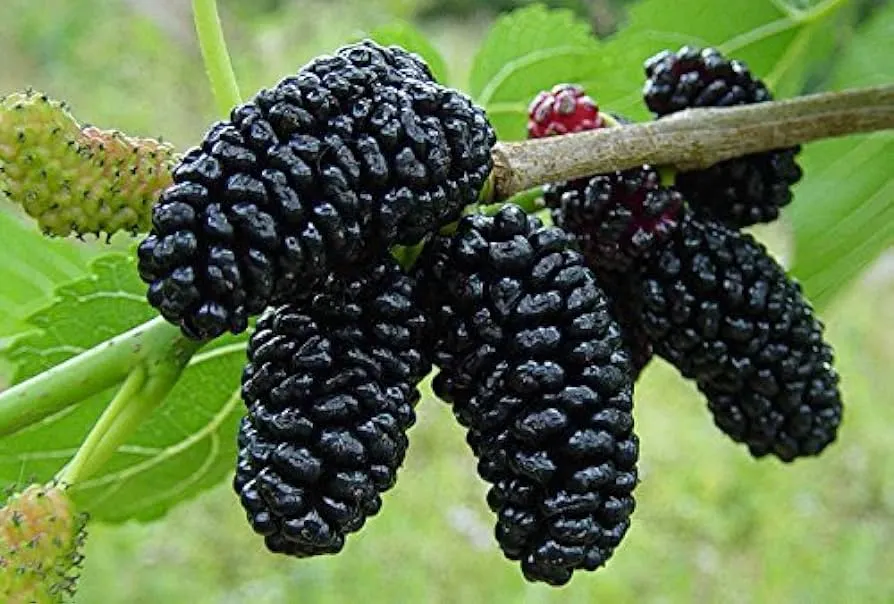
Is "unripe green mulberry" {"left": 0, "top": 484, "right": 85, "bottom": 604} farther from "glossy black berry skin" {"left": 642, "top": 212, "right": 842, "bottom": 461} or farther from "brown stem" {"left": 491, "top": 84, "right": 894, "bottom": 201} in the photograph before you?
"glossy black berry skin" {"left": 642, "top": 212, "right": 842, "bottom": 461}

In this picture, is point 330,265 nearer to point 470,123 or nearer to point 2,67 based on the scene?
point 470,123

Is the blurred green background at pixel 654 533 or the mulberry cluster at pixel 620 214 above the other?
the mulberry cluster at pixel 620 214

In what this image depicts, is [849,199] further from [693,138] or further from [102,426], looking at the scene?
[102,426]

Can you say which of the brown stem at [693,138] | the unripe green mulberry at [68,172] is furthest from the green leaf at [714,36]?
the unripe green mulberry at [68,172]

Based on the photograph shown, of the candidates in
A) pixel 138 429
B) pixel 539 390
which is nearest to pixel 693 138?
pixel 539 390

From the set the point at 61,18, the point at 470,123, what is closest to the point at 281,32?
the point at 61,18

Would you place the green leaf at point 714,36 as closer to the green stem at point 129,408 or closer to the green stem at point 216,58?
the green stem at point 216,58
